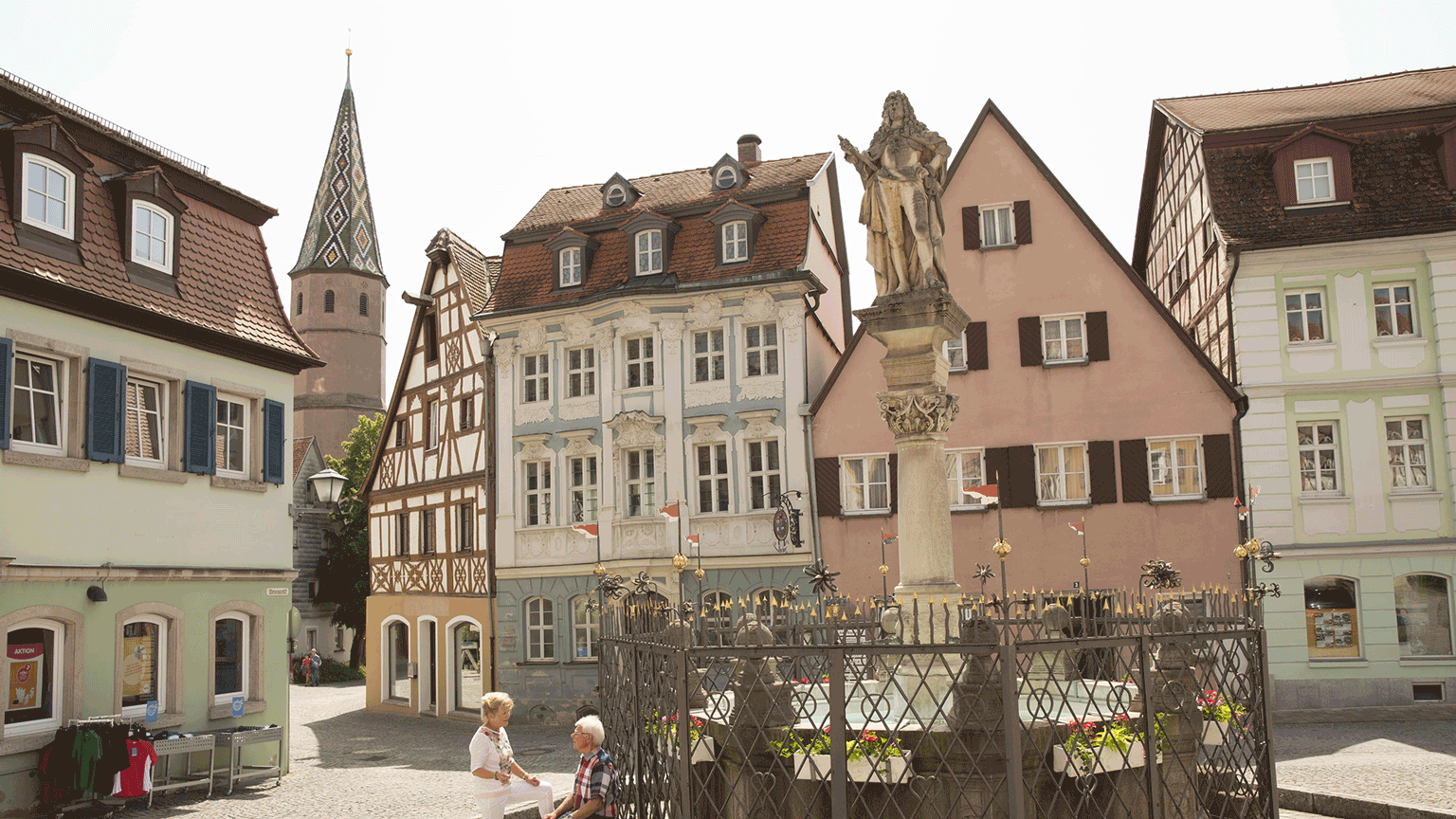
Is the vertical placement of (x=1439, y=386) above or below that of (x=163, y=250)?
below

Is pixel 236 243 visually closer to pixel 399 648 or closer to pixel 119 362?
pixel 119 362

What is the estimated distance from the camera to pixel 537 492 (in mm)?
29109

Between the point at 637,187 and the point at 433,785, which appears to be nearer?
the point at 433,785

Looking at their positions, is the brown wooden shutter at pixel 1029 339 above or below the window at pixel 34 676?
above

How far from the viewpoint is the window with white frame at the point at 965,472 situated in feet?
82.5

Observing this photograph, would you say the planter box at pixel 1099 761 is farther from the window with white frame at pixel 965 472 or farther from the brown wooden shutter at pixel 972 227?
the brown wooden shutter at pixel 972 227

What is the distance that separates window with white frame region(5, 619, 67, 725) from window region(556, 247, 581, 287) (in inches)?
621

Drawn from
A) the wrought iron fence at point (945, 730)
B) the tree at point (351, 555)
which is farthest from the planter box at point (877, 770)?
the tree at point (351, 555)

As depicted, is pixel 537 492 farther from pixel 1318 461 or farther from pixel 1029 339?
pixel 1318 461

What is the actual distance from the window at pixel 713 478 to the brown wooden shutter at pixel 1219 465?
9943 mm

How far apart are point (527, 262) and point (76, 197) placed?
572 inches

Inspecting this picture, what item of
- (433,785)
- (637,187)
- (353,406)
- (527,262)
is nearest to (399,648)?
(527,262)

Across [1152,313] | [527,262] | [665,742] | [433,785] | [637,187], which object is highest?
[637,187]

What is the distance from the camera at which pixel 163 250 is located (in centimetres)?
1827
